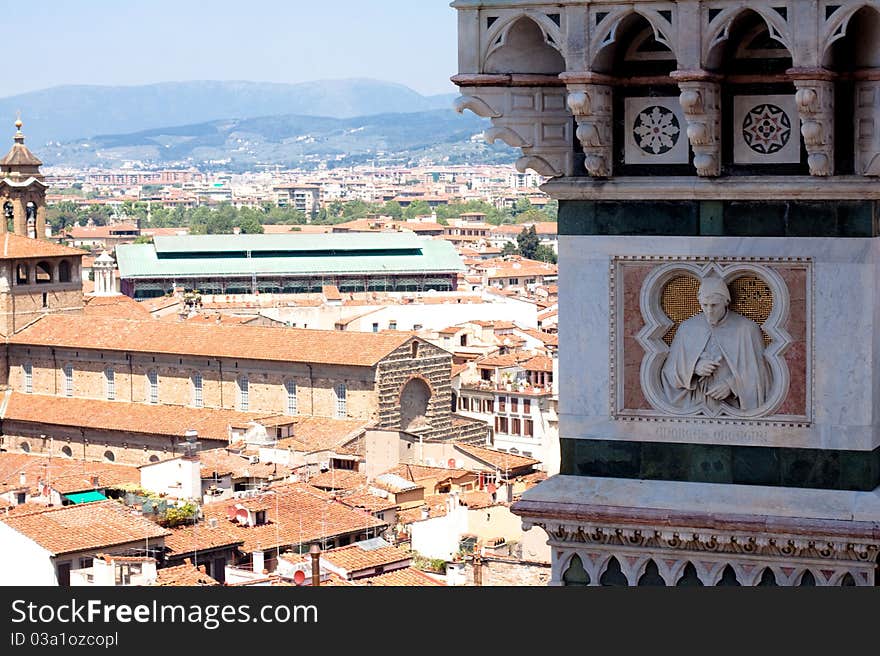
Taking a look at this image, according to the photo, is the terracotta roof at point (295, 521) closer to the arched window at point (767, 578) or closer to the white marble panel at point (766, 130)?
the arched window at point (767, 578)

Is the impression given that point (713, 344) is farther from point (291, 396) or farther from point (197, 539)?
point (291, 396)

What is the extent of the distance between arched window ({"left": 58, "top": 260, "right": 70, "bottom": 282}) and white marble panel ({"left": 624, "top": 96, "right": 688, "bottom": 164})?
44923 mm

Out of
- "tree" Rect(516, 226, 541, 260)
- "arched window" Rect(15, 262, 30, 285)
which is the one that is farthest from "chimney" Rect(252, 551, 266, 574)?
"tree" Rect(516, 226, 541, 260)

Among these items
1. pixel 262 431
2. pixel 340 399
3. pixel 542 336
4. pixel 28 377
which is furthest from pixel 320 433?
pixel 542 336

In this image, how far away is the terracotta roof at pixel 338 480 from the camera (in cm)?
3203

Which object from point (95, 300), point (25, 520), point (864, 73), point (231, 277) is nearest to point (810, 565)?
point (864, 73)

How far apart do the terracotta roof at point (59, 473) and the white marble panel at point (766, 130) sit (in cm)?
2637

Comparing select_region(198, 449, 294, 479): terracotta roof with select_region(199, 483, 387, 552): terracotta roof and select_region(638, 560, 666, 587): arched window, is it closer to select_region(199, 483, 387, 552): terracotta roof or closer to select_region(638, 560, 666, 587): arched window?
select_region(199, 483, 387, 552): terracotta roof

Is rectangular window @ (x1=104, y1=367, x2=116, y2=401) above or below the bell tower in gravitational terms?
below

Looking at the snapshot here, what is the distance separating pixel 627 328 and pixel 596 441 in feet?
0.88

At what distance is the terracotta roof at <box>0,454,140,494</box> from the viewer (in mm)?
31781

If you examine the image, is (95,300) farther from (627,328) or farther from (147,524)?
(627,328)

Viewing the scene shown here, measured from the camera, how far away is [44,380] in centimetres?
4572

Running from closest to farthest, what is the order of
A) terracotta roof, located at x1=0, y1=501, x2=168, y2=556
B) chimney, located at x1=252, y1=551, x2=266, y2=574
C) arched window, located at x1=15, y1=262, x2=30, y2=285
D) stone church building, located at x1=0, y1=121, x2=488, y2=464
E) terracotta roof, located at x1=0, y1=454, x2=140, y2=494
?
terracotta roof, located at x1=0, y1=501, x2=168, y2=556
chimney, located at x1=252, y1=551, x2=266, y2=574
terracotta roof, located at x1=0, y1=454, x2=140, y2=494
stone church building, located at x1=0, y1=121, x2=488, y2=464
arched window, located at x1=15, y1=262, x2=30, y2=285
